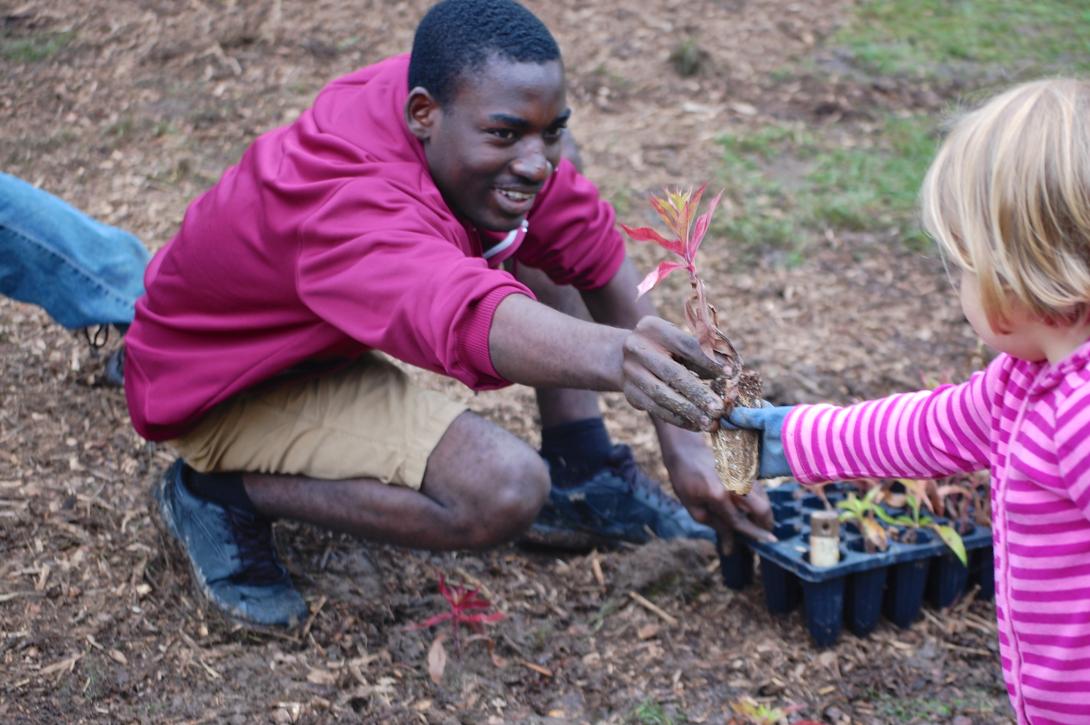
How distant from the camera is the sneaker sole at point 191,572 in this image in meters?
2.90

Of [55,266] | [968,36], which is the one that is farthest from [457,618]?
[968,36]

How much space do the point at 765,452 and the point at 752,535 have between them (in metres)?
0.87

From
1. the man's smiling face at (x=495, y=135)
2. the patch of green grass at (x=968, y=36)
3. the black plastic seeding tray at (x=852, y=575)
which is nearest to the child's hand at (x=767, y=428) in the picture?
the black plastic seeding tray at (x=852, y=575)

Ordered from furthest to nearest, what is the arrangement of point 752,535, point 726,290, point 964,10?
point 964,10, point 726,290, point 752,535

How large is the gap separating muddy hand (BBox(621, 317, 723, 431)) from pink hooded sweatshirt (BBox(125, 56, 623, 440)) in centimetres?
27

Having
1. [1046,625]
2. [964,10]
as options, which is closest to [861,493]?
[1046,625]

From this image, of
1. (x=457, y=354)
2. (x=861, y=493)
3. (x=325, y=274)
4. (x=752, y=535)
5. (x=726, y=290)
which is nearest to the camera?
(x=457, y=354)

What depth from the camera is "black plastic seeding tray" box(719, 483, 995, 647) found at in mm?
2822

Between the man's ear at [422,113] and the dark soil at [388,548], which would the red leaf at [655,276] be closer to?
the dark soil at [388,548]

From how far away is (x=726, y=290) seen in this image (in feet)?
15.0

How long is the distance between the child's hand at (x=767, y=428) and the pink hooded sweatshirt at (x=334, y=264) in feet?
1.40

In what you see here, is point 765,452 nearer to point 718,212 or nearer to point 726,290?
point 726,290

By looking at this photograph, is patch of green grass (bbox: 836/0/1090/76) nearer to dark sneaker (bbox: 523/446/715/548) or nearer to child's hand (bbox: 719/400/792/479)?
dark sneaker (bbox: 523/446/715/548)

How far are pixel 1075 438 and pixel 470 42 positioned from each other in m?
1.54
